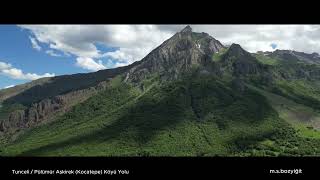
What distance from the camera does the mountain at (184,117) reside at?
362 feet

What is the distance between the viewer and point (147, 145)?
373ft

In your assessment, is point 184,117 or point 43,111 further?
point 43,111

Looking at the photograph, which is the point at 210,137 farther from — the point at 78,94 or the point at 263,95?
the point at 78,94

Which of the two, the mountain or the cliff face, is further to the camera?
the cliff face

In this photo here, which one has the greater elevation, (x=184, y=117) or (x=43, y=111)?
(x=43, y=111)

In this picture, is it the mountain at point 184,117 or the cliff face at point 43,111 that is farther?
the cliff face at point 43,111

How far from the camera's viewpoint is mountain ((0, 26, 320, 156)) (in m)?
110

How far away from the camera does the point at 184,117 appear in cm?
13700
